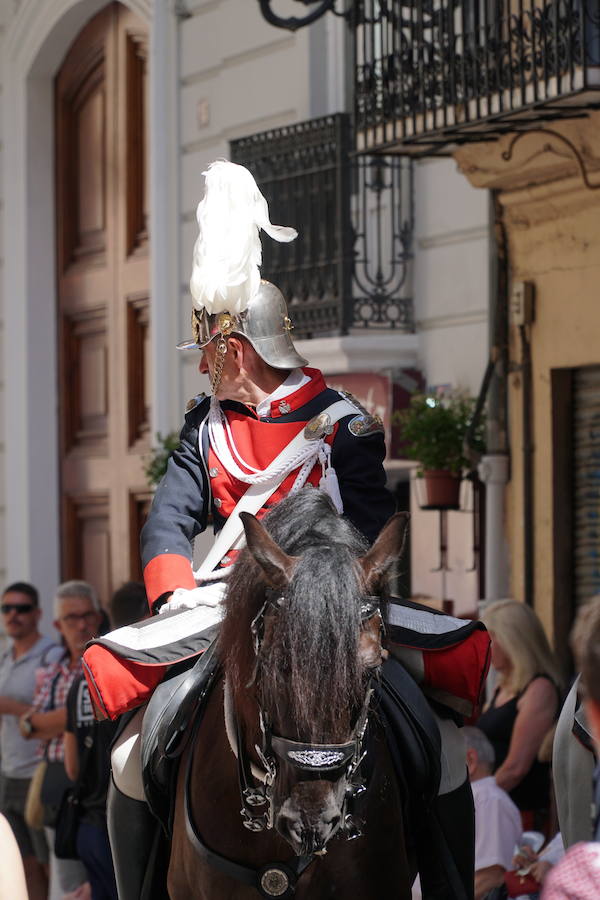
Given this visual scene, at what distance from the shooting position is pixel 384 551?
436 cm

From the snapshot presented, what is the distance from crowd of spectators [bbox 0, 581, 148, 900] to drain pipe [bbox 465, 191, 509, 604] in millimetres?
2347

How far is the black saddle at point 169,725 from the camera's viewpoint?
484 cm

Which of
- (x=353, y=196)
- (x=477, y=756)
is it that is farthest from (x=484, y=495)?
(x=477, y=756)

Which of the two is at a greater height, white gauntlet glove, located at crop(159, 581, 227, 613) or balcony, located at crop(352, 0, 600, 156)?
balcony, located at crop(352, 0, 600, 156)

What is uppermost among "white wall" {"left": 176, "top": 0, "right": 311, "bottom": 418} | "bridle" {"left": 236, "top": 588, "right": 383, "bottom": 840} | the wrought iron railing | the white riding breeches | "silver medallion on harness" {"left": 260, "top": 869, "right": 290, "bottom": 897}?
"white wall" {"left": 176, "top": 0, "right": 311, "bottom": 418}

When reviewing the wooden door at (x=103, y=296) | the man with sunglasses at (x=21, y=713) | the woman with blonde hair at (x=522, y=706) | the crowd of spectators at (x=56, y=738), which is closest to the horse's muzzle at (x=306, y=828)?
the crowd of spectators at (x=56, y=738)

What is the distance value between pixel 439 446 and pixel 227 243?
213 inches

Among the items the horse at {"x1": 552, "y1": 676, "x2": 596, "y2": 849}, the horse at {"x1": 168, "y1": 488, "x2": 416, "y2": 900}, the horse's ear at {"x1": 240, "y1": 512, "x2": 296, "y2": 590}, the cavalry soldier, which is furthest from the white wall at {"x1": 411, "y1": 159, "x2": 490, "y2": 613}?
the horse's ear at {"x1": 240, "y1": 512, "x2": 296, "y2": 590}

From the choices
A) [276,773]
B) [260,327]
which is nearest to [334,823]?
[276,773]

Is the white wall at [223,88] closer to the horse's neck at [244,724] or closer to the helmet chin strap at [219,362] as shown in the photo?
the helmet chin strap at [219,362]

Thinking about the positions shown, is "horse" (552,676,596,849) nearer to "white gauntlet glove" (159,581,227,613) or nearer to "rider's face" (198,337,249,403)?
"white gauntlet glove" (159,581,227,613)

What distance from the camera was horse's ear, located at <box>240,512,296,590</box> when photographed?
14.0 ft

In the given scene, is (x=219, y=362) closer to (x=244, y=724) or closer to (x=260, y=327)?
(x=260, y=327)

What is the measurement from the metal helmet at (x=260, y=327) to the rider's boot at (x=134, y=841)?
1.33 m
